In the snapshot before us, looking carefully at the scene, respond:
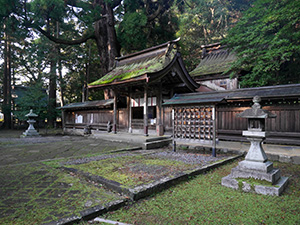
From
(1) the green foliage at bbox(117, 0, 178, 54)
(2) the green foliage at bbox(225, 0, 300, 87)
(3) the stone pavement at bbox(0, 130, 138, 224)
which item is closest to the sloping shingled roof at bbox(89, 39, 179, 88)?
(1) the green foliage at bbox(117, 0, 178, 54)

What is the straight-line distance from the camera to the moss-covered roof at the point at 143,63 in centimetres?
1152

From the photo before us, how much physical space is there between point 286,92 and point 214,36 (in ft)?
59.5

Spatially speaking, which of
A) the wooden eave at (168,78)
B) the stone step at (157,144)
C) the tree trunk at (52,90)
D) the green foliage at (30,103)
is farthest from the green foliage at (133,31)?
the stone step at (157,144)

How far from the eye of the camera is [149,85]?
41.2ft

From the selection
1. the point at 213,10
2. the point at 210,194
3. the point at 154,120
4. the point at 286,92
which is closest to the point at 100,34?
the point at 154,120

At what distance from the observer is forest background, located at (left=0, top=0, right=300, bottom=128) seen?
9469mm

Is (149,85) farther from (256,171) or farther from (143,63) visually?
(256,171)

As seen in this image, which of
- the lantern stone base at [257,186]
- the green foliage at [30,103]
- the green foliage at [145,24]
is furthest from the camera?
the green foliage at [30,103]

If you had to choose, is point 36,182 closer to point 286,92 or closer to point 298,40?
point 286,92

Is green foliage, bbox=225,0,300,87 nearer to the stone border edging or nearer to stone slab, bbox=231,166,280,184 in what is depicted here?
stone slab, bbox=231,166,280,184

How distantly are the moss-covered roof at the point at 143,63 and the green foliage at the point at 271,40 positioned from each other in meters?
4.08

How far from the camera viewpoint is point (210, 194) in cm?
398

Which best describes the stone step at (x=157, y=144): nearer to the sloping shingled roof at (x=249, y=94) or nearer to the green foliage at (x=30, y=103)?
the sloping shingled roof at (x=249, y=94)

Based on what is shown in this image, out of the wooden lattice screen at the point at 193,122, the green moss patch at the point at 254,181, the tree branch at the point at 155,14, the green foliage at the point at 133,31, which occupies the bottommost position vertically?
the green moss patch at the point at 254,181
